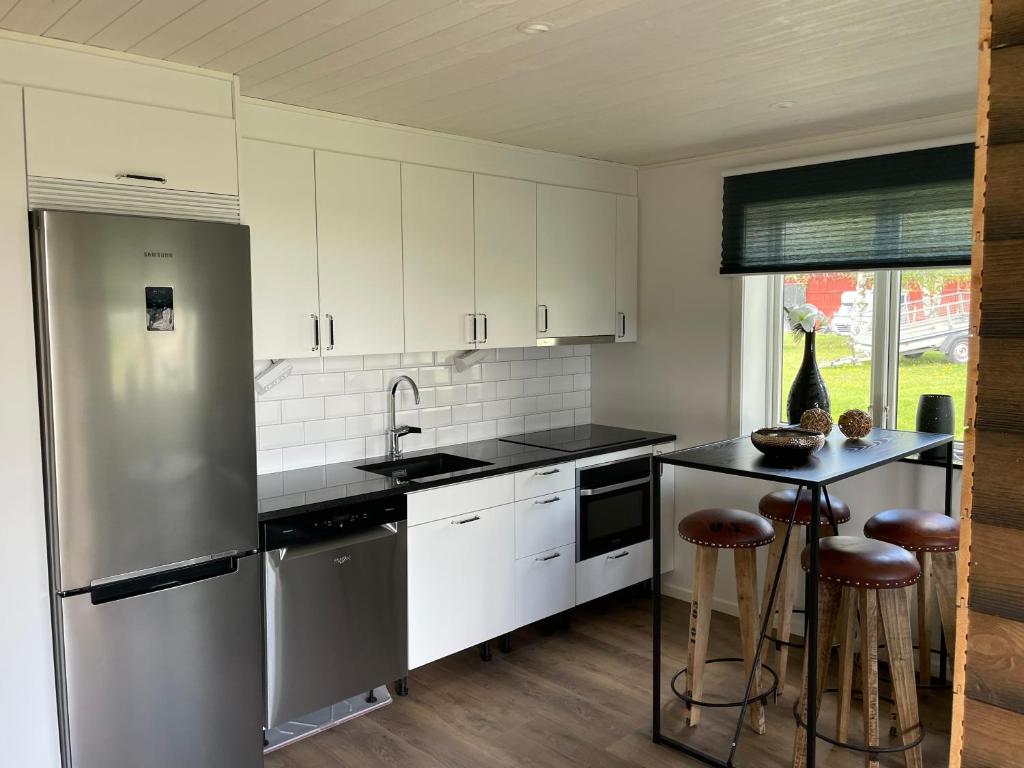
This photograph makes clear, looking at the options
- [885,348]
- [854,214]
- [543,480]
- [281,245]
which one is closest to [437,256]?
[281,245]

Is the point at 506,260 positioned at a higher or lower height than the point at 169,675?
higher

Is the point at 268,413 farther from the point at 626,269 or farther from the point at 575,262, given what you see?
the point at 626,269

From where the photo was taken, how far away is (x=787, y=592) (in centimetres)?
320

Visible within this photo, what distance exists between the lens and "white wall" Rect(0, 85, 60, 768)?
7.56 ft

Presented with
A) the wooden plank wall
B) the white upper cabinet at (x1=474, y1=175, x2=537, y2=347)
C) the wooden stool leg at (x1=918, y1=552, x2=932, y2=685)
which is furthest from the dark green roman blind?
the wooden plank wall

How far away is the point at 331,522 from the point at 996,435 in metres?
2.39

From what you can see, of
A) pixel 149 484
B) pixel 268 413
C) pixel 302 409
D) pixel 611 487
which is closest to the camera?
pixel 149 484

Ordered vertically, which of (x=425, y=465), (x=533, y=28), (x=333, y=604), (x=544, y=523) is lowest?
(x=333, y=604)

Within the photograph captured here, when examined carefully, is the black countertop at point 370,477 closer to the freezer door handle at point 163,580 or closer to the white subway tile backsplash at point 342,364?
the freezer door handle at point 163,580

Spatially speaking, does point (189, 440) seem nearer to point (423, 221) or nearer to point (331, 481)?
point (331, 481)

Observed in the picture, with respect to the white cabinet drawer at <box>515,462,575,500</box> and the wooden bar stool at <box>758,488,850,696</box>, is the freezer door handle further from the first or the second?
the wooden bar stool at <box>758,488,850,696</box>

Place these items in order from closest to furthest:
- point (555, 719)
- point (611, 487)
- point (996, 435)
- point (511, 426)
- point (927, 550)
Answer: point (996, 435) < point (927, 550) < point (555, 719) < point (611, 487) < point (511, 426)

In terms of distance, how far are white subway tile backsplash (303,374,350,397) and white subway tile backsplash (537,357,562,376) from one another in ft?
4.19

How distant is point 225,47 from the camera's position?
2.45 meters
